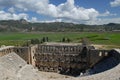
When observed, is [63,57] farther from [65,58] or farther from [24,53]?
[24,53]

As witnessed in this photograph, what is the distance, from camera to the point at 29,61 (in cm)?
4809

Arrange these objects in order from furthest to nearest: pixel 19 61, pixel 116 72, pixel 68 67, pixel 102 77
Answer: pixel 68 67, pixel 19 61, pixel 116 72, pixel 102 77

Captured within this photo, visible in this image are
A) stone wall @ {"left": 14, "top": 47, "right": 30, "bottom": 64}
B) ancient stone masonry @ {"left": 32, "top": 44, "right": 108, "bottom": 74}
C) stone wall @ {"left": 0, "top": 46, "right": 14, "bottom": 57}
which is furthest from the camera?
stone wall @ {"left": 14, "top": 47, "right": 30, "bottom": 64}

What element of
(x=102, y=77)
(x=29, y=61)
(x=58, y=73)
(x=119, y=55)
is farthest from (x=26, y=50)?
(x=102, y=77)

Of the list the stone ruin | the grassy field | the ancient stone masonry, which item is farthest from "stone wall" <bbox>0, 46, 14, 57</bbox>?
the grassy field

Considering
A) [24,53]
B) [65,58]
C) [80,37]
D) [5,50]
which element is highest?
[5,50]

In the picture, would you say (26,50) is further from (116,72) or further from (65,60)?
(116,72)

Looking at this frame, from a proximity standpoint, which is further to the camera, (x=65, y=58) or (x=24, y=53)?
(x=65, y=58)

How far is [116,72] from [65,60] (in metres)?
22.7

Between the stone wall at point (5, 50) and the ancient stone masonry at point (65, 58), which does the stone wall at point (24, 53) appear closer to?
the stone wall at point (5, 50)

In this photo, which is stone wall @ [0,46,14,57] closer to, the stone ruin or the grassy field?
the stone ruin

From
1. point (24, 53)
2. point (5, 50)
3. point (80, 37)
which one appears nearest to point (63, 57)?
point (24, 53)

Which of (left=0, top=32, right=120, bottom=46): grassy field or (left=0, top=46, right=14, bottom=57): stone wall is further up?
(left=0, top=46, right=14, bottom=57): stone wall

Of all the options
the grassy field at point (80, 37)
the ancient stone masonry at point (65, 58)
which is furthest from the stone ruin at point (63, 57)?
the grassy field at point (80, 37)
